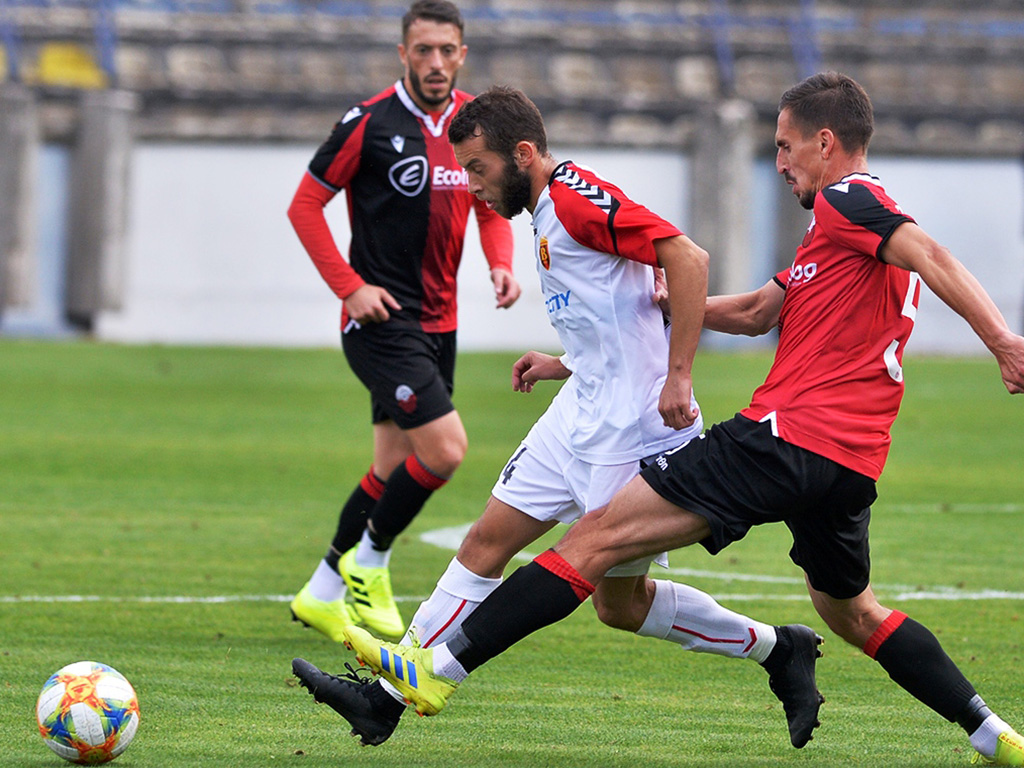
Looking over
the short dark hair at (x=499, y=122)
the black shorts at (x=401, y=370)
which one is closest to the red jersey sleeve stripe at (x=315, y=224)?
the black shorts at (x=401, y=370)

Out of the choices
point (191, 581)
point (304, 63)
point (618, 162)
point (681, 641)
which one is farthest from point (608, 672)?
point (304, 63)

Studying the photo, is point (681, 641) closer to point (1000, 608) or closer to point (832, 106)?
point (832, 106)

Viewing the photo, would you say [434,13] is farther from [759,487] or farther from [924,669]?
[924,669]

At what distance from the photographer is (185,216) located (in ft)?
90.3

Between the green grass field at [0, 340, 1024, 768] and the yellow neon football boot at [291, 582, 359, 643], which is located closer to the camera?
the green grass field at [0, 340, 1024, 768]

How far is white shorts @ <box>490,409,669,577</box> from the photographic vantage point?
465 centimetres

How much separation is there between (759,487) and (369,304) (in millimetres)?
2678

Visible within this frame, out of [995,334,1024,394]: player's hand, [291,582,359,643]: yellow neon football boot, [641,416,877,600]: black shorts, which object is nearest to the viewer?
[995,334,1024,394]: player's hand

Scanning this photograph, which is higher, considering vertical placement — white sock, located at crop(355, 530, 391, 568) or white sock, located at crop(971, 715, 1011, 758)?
white sock, located at crop(971, 715, 1011, 758)

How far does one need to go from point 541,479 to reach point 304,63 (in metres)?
25.4

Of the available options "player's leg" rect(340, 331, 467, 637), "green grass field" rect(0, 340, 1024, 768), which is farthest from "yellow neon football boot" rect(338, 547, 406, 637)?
"green grass field" rect(0, 340, 1024, 768)

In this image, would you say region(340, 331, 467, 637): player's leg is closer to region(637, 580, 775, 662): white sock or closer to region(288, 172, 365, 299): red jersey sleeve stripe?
region(288, 172, 365, 299): red jersey sleeve stripe

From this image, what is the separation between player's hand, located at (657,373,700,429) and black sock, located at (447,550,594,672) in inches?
20.3

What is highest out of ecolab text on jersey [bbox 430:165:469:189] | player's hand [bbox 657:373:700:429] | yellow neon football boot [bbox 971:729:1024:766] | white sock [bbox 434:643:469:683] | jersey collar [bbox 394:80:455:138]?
jersey collar [bbox 394:80:455:138]
